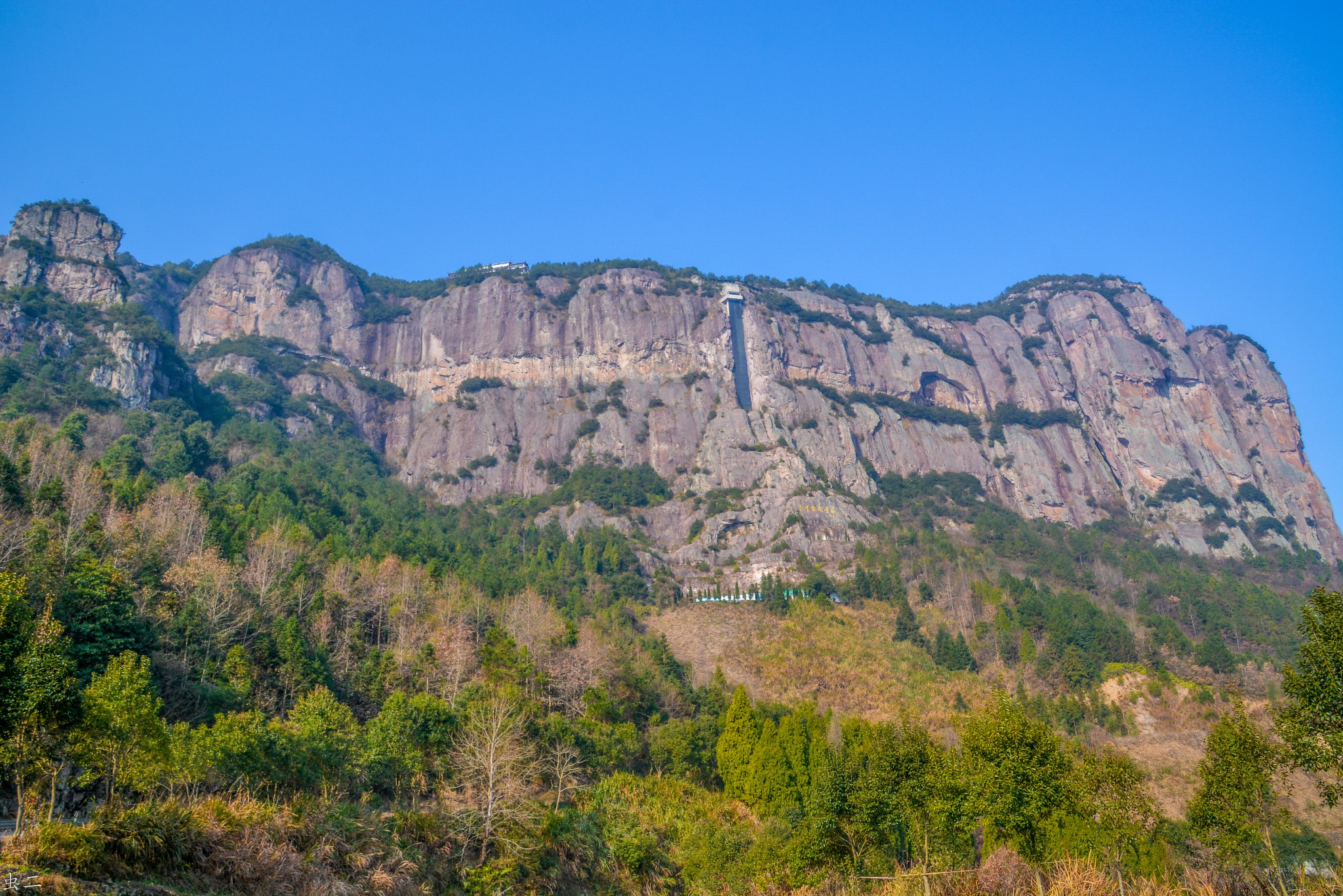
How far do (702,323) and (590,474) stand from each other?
35.8m

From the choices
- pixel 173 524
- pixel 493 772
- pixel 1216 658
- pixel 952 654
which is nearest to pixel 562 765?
pixel 493 772

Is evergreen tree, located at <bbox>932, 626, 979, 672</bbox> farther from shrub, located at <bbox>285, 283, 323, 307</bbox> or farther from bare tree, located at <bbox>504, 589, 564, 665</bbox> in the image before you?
shrub, located at <bbox>285, 283, 323, 307</bbox>

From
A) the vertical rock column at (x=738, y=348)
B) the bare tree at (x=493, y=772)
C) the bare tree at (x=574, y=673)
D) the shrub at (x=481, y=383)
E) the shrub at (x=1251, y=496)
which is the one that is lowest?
the bare tree at (x=493, y=772)

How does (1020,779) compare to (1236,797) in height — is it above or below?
above

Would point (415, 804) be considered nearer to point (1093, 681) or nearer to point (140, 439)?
point (1093, 681)

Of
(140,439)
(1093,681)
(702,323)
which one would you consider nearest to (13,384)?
(140,439)

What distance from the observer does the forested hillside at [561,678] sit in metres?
24.5

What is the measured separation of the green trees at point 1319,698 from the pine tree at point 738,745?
1204 inches

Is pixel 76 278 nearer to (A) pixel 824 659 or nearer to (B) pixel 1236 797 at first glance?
(A) pixel 824 659

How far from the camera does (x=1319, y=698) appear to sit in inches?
882

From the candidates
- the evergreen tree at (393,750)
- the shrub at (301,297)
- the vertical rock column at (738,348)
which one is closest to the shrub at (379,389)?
the shrub at (301,297)

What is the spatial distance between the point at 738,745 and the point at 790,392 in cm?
8768

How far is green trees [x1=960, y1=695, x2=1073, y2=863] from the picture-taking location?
2852 centimetres

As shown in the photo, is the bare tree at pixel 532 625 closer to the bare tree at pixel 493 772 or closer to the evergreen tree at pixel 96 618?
the bare tree at pixel 493 772
